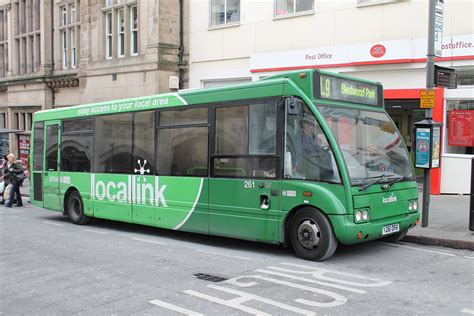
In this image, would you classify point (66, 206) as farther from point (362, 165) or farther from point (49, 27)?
point (49, 27)

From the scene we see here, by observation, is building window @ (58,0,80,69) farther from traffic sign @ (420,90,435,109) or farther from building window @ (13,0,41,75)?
traffic sign @ (420,90,435,109)

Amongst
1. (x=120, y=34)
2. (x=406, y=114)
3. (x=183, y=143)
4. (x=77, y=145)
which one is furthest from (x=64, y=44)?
(x=183, y=143)

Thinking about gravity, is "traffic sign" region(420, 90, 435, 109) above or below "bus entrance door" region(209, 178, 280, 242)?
above

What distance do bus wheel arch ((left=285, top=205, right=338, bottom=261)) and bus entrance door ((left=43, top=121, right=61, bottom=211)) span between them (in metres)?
7.03

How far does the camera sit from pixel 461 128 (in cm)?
1389

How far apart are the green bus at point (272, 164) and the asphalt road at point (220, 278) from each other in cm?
47

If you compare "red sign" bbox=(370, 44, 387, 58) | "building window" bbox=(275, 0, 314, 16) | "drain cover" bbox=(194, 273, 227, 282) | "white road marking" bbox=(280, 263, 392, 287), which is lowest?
"drain cover" bbox=(194, 273, 227, 282)

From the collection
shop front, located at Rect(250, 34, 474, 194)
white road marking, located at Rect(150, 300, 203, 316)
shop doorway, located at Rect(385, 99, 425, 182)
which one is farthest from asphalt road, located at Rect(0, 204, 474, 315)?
shop doorway, located at Rect(385, 99, 425, 182)

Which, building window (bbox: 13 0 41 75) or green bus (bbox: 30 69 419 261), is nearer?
green bus (bbox: 30 69 419 261)

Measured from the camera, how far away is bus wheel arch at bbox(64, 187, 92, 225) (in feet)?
38.9

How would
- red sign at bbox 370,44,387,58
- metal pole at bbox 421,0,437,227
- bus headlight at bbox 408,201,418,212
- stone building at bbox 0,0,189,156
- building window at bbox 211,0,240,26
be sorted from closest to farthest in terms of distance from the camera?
bus headlight at bbox 408,201,418,212, metal pole at bbox 421,0,437,227, red sign at bbox 370,44,387,58, building window at bbox 211,0,240,26, stone building at bbox 0,0,189,156

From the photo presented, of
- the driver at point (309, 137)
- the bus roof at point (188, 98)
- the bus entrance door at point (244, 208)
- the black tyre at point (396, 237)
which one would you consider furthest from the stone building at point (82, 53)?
the driver at point (309, 137)

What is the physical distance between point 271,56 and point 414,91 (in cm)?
480

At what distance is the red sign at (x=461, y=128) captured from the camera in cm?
1375
